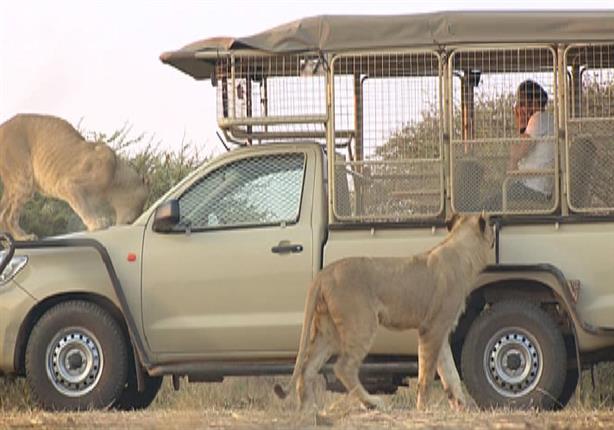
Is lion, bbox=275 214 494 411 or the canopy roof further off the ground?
the canopy roof

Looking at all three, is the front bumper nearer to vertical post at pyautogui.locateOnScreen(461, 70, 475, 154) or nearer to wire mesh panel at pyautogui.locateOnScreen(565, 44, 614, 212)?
vertical post at pyautogui.locateOnScreen(461, 70, 475, 154)

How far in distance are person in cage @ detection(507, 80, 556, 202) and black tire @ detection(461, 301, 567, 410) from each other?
76 centimetres

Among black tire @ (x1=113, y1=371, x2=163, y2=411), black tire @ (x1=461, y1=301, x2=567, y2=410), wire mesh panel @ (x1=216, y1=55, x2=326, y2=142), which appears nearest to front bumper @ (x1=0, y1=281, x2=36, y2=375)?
black tire @ (x1=113, y1=371, x2=163, y2=411)

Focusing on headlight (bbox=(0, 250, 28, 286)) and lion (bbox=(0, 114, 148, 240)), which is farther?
lion (bbox=(0, 114, 148, 240))

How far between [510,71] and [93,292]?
3.26 metres

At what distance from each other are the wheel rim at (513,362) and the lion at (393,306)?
1.02 ft

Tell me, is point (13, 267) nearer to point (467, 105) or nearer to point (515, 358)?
point (467, 105)

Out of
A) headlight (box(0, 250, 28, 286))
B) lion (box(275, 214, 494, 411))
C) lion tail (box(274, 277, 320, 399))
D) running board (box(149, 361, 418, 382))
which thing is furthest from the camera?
headlight (box(0, 250, 28, 286))

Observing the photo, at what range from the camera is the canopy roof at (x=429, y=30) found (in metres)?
10.7

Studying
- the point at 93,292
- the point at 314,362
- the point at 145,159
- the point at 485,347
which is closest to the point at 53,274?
the point at 93,292

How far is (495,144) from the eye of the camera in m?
11.1

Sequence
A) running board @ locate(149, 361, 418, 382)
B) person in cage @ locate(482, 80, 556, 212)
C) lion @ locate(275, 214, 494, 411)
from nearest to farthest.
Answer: lion @ locate(275, 214, 494, 411) → running board @ locate(149, 361, 418, 382) → person in cage @ locate(482, 80, 556, 212)

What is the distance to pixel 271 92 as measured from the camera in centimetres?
1139

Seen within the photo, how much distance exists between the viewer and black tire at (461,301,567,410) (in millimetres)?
10617
